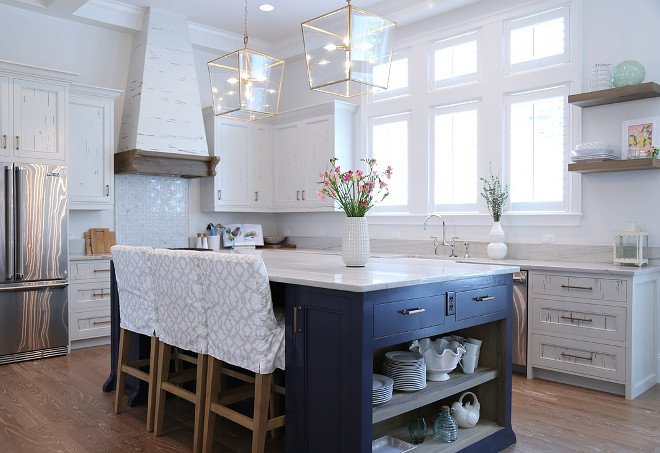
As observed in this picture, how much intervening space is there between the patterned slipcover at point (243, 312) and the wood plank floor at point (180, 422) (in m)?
0.59

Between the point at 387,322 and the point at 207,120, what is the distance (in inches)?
184

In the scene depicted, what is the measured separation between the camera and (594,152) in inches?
159

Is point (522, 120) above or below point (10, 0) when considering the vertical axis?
below

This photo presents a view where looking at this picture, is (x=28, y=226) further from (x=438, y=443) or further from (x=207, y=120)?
(x=438, y=443)

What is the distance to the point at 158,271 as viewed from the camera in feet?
9.78

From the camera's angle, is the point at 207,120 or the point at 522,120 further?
the point at 207,120

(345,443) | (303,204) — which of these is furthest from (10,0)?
(345,443)

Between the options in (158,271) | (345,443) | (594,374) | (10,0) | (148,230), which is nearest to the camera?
(345,443)

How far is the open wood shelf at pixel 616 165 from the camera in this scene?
379cm

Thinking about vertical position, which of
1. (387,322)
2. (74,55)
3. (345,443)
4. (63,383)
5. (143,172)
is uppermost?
(74,55)

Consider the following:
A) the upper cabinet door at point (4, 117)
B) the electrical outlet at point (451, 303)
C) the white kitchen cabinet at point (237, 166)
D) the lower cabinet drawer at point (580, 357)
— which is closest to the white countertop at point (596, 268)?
the lower cabinet drawer at point (580, 357)

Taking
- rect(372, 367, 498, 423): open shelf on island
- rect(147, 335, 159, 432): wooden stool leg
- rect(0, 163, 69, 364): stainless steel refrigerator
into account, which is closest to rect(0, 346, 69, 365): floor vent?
rect(0, 163, 69, 364): stainless steel refrigerator

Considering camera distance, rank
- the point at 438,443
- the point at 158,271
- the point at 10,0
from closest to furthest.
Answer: the point at 438,443, the point at 158,271, the point at 10,0

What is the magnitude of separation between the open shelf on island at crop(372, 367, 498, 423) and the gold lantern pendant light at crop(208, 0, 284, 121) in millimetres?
2001
